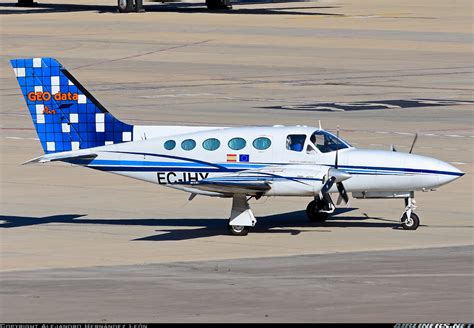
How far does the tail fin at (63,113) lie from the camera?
32.9 m

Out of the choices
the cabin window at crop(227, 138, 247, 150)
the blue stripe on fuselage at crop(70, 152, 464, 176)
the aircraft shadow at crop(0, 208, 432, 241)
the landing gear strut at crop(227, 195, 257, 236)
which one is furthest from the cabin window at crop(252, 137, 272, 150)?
the aircraft shadow at crop(0, 208, 432, 241)

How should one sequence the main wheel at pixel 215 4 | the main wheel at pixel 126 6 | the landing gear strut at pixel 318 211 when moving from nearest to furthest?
1. the landing gear strut at pixel 318 211
2. the main wheel at pixel 126 6
3. the main wheel at pixel 215 4

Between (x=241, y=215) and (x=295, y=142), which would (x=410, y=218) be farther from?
(x=241, y=215)

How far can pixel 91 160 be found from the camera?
107 ft

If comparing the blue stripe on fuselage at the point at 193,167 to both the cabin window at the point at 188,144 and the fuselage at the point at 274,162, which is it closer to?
the fuselage at the point at 274,162

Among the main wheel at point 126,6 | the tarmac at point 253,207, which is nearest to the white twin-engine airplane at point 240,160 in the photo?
the tarmac at point 253,207

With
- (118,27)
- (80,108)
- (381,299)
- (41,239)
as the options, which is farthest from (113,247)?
(118,27)

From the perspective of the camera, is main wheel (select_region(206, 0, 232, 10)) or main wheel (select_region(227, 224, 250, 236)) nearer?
main wheel (select_region(227, 224, 250, 236))

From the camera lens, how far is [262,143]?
103 ft

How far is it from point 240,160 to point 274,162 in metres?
0.75

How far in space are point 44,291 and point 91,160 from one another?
8.22 m

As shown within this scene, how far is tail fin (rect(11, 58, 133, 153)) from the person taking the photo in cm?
3294

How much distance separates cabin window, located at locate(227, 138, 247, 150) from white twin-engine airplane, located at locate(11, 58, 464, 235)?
0.07 ft

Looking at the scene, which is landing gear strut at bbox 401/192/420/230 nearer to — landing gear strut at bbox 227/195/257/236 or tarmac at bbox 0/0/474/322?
tarmac at bbox 0/0/474/322
